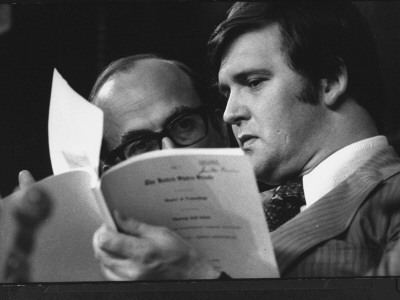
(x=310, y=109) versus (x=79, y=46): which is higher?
(x=79, y=46)

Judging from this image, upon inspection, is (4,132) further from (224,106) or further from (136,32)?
(224,106)

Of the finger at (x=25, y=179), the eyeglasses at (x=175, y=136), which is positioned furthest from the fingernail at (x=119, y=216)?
the finger at (x=25, y=179)

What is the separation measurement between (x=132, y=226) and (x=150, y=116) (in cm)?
35

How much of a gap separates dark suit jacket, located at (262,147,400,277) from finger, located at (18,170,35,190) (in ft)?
2.36

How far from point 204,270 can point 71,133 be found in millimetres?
532

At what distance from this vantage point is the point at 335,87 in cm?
216

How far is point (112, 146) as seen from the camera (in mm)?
2203

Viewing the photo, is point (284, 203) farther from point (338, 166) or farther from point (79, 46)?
point (79, 46)

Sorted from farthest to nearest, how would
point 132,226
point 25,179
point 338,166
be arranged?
point 25,179, point 338,166, point 132,226

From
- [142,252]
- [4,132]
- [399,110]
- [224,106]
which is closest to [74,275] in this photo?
[142,252]

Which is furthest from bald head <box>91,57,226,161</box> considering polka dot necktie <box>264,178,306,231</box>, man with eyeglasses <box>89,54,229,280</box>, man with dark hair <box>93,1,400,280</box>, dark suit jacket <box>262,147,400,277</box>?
dark suit jacket <box>262,147,400,277</box>

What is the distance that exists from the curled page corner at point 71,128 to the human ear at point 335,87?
629 mm

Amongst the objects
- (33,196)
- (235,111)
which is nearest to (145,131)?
(235,111)

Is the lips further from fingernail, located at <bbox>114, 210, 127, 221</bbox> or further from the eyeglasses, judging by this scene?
fingernail, located at <bbox>114, 210, 127, 221</bbox>
